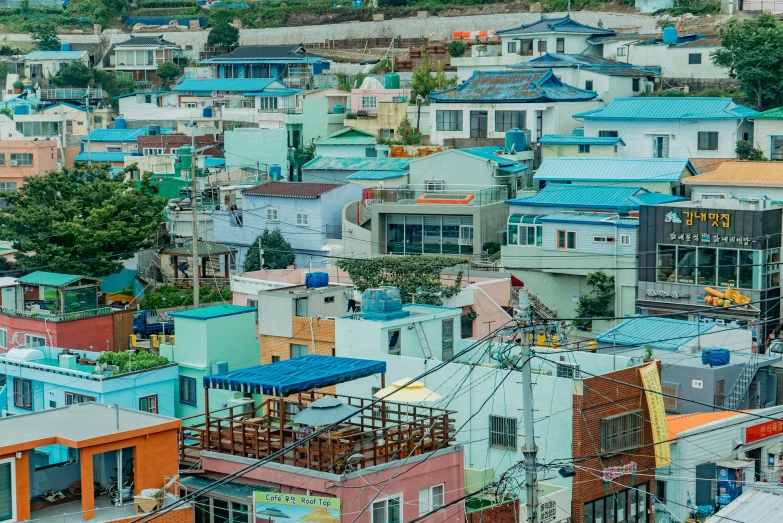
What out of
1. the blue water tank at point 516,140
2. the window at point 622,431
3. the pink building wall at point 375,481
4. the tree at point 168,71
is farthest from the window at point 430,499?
the tree at point 168,71

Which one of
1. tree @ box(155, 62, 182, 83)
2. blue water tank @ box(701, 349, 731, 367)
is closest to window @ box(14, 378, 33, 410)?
blue water tank @ box(701, 349, 731, 367)

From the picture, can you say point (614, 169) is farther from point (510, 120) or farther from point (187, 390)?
point (187, 390)

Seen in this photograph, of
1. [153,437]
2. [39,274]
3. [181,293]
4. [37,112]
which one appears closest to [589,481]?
[153,437]

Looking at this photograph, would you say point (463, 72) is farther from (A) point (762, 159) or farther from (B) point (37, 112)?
(B) point (37, 112)

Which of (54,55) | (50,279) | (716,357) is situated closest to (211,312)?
(50,279)

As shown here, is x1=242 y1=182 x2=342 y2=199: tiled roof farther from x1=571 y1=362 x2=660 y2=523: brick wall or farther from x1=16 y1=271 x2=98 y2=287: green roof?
x1=571 y1=362 x2=660 y2=523: brick wall

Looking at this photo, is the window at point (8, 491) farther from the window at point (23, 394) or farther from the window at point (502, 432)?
the window at point (23, 394)
